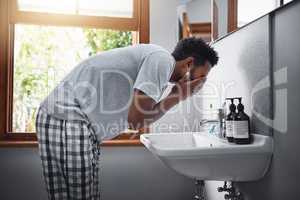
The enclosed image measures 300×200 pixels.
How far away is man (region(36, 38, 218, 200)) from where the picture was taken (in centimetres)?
114

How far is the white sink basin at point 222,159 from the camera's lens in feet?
3.04

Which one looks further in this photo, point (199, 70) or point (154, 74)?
point (199, 70)

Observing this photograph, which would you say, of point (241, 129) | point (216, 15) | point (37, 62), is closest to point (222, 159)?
point (241, 129)

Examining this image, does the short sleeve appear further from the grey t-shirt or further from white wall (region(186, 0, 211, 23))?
white wall (region(186, 0, 211, 23))

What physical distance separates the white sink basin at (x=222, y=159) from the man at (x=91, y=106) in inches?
10.1

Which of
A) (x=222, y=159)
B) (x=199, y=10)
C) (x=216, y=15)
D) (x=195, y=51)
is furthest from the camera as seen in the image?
(x=199, y=10)

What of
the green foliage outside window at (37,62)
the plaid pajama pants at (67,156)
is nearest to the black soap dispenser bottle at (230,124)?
the plaid pajama pants at (67,156)

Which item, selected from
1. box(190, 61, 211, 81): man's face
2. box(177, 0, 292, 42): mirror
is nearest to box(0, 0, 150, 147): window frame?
box(177, 0, 292, 42): mirror

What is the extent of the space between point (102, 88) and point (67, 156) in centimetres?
30

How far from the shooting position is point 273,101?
39.3 inches

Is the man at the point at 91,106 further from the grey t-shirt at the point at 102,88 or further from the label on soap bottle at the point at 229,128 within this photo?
the label on soap bottle at the point at 229,128

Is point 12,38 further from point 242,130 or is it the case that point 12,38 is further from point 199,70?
point 242,130

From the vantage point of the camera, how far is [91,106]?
3.82 ft

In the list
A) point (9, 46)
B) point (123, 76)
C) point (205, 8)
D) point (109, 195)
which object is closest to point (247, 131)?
point (123, 76)
